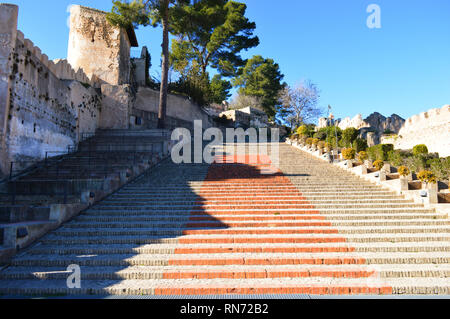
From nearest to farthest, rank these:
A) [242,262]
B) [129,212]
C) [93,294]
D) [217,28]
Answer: [93,294], [242,262], [129,212], [217,28]

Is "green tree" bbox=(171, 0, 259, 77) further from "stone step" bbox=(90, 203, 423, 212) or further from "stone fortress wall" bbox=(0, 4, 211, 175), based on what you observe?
"stone step" bbox=(90, 203, 423, 212)

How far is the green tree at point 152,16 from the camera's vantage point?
70.2 ft

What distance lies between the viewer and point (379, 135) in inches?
975

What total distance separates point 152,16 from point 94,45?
4671 mm

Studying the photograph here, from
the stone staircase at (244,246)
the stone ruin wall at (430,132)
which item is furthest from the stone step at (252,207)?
the stone ruin wall at (430,132)

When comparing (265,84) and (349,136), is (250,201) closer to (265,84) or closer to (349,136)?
(349,136)

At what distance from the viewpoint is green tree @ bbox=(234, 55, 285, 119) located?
45156 mm

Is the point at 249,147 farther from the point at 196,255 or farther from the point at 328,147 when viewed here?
the point at 196,255

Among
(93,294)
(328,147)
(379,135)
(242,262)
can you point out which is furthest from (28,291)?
(379,135)

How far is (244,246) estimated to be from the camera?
614cm

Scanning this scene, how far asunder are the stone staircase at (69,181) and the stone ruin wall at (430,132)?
613 inches

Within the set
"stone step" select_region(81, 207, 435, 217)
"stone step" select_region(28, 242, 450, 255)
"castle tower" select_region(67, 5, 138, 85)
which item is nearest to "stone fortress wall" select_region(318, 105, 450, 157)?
"stone step" select_region(81, 207, 435, 217)
